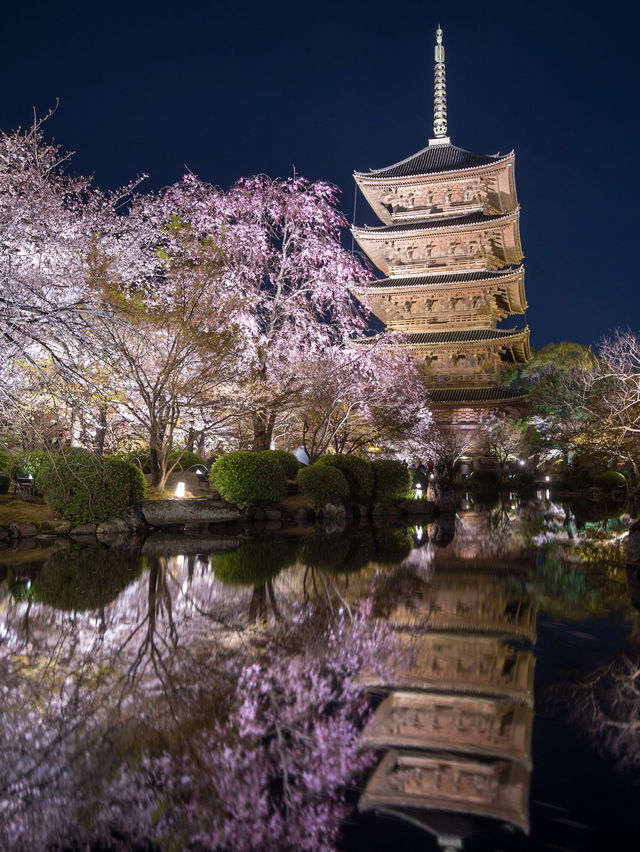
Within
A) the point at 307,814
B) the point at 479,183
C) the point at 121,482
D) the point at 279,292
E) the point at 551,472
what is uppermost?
the point at 479,183

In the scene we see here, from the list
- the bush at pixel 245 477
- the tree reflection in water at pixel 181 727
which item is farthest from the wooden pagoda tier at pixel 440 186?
the tree reflection in water at pixel 181 727

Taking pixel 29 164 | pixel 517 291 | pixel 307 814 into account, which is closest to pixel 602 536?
pixel 307 814

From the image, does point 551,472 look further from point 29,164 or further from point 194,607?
point 194,607

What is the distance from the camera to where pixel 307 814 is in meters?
2.72

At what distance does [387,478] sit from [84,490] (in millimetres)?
10641

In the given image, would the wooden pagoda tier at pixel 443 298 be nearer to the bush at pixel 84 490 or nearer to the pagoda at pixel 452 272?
the pagoda at pixel 452 272

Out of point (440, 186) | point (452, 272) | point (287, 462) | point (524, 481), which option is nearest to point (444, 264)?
point (452, 272)

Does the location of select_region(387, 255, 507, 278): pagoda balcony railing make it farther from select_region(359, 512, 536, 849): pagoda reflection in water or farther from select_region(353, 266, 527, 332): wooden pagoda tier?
select_region(359, 512, 536, 849): pagoda reflection in water

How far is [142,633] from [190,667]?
1.19 m

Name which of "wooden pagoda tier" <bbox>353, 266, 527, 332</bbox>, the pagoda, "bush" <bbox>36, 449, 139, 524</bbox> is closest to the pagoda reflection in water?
"bush" <bbox>36, 449, 139, 524</bbox>

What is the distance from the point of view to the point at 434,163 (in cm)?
4247

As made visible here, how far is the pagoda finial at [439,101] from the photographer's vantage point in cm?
4611

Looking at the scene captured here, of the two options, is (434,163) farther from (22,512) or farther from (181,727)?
(181,727)

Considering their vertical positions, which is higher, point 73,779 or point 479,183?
point 479,183
